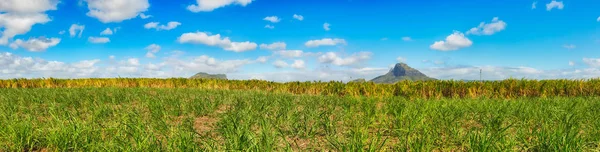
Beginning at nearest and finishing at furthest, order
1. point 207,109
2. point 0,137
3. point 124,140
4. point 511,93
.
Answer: point 124,140 → point 0,137 → point 207,109 → point 511,93

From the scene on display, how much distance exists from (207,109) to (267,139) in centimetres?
361

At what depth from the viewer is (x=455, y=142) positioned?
4.85m

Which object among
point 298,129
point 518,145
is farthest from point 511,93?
point 298,129

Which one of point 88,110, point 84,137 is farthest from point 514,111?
point 88,110

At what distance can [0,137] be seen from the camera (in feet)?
16.7

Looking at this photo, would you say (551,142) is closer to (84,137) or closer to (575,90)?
(84,137)

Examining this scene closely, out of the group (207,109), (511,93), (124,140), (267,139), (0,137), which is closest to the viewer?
(267,139)

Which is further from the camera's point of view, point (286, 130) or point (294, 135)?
point (286, 130)

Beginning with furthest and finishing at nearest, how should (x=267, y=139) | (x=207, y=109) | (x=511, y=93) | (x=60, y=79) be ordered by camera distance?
(x=60, y=79) < (x=511, y=93) < (x=207, y=109) < (x=267, y=139)

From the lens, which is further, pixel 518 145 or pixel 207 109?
pixel 207 109

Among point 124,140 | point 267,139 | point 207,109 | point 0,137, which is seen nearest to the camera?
point 267,139

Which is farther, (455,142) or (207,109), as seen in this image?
(207,109)

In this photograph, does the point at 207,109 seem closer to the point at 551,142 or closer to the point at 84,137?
the point at 84,137

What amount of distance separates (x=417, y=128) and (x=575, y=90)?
19.6 m
